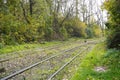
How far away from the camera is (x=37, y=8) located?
37.6 metres

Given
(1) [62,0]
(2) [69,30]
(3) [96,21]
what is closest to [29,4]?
(1) [62,0]

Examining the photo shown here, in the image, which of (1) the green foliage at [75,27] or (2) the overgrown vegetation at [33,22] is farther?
(1) the green foliage at [75,27]

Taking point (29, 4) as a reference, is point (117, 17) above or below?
below

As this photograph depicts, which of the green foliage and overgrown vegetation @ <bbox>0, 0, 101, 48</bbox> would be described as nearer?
overgrown vegetation @ <bbox>0, 0, 101, 48</bbox>

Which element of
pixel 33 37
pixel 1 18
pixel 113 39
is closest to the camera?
pixel 113 39

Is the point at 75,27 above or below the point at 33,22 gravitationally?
below

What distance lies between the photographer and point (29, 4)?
3625 centimetres

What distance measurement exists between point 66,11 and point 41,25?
1575cm

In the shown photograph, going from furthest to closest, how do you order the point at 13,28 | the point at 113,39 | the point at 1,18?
the point at 13,28
the point at 1,18
the point at 113,39

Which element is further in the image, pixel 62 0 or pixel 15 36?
pixel 62 0

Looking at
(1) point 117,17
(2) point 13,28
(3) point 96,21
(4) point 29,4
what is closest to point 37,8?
(4) point 29,4

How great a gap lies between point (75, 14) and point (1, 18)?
3047 cm

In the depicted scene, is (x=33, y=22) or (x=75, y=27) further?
(x=75, y=27)

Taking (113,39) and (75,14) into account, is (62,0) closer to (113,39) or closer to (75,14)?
(75,14)
